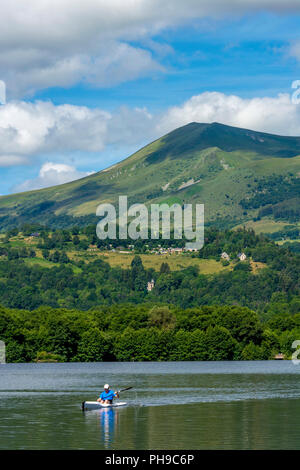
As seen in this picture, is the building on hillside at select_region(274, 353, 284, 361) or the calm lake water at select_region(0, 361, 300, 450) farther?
the building on hillside at select_region(274, 353, 284, 361)

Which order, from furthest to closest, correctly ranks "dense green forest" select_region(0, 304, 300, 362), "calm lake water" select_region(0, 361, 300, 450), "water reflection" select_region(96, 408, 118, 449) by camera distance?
"dense green forest" select_region(0, 304, 300, 362) → "water reflection" select_region(96, 408, 118, 449) → "calm lake water" select_region(0, 361, 300, 450)

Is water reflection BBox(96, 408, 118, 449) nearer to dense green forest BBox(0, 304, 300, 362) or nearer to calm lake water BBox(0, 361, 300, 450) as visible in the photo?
calm lake water BBox(0, 361, 300, 450)

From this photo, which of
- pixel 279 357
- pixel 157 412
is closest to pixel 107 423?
pixel 157 412

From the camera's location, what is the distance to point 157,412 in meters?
79.2

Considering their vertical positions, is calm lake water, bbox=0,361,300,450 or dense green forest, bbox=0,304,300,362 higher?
calm lake water, bbox=0,361,300,450

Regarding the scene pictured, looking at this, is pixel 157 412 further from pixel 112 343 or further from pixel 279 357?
pixel 279 357

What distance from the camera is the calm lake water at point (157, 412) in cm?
6031

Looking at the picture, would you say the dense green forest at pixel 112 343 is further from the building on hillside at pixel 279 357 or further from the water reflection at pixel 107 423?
the water reflection at pixel 107 423

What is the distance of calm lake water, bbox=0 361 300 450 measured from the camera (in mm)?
60312

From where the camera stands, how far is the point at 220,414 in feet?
253

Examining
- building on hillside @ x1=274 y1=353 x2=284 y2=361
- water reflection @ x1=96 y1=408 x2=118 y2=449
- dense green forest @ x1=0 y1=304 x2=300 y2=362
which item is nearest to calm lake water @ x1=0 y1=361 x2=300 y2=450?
water reflection @ x1=96 y1=408 x2=118 y2=449


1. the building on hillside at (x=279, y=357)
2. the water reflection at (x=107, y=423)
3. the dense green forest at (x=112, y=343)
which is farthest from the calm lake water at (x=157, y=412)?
the building on hillside at (x=279, y=357)
